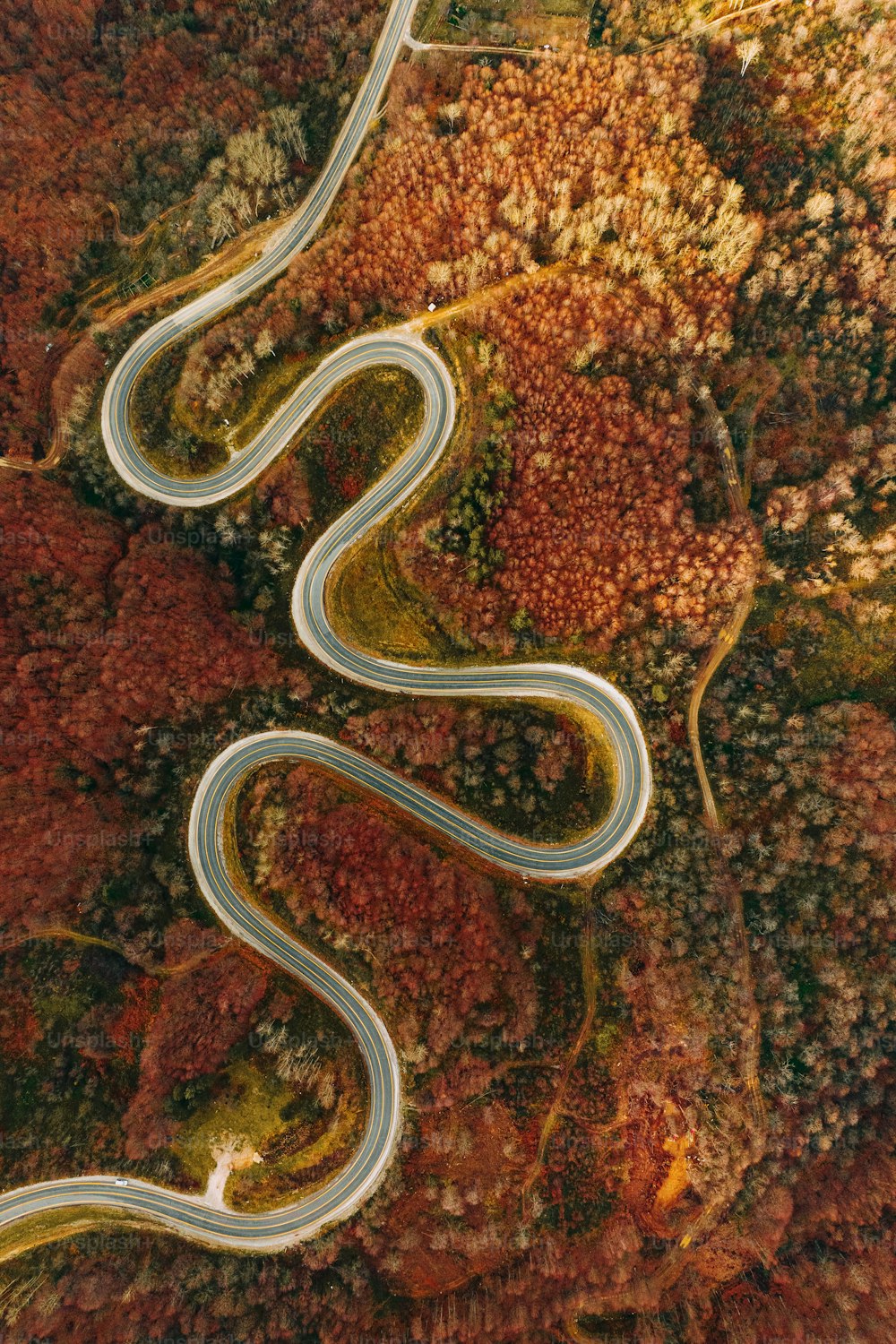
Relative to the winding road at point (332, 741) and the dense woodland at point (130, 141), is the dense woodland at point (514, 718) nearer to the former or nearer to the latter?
the dense woodland at point (130, 141)

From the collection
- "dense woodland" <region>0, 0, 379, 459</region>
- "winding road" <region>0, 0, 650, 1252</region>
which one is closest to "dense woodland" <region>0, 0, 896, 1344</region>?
"dense woodland" <region>0, 0, 379, 459</region>

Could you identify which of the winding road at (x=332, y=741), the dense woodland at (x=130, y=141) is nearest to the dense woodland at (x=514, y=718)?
the dense woodland at (x=130, y=141)

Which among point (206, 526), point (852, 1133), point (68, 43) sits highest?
point (68, 43)

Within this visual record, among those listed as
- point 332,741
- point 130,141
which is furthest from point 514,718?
point 130,141

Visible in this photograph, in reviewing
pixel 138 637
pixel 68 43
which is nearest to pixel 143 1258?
pixel 138 637

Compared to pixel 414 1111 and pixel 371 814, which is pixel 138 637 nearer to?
pixel 371 814

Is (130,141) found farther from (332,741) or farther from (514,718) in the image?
(514,718)
